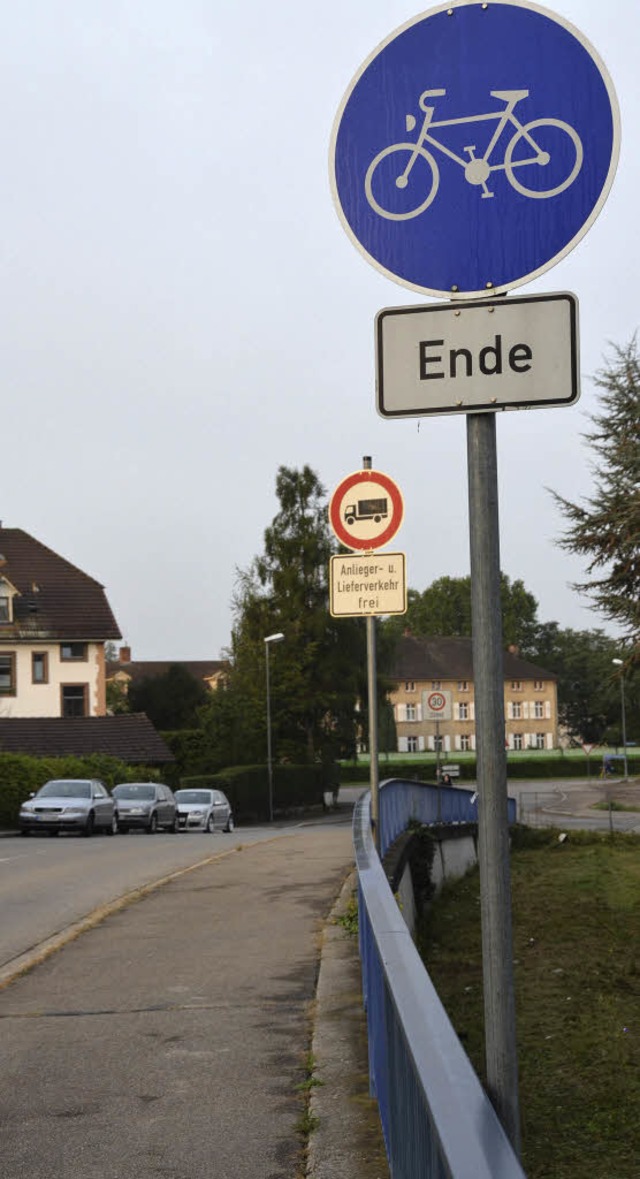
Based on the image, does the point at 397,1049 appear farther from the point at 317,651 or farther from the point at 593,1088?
the point at 317,651

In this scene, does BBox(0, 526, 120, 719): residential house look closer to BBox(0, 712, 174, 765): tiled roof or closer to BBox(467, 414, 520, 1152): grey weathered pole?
BBox(0, 712, 174, 765): tiled roof

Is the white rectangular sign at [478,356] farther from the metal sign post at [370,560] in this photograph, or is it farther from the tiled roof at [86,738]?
the tiled roof at [86,738]

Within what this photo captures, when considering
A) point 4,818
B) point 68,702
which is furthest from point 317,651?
point 4,818

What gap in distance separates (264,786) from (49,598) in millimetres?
14873

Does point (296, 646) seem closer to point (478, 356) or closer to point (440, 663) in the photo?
point (440, 663)

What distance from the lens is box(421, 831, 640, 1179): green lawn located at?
9.44 metres

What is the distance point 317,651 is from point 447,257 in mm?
73076

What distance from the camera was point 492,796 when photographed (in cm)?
329

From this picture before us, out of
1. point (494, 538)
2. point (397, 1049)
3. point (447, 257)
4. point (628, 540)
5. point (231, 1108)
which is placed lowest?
point (231, 1108)

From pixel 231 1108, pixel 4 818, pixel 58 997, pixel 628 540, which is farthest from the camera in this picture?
pixel 4 818

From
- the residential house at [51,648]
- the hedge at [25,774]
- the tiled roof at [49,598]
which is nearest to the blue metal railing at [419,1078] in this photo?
the hedge at [25,774]

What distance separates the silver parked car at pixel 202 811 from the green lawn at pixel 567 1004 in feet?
47.9


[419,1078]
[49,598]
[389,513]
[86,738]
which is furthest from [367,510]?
[49,598]

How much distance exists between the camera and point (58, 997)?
913cm
